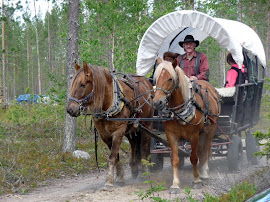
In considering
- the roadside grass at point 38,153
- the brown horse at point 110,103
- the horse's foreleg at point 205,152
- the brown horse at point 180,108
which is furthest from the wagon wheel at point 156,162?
the brown horse at point 180,108

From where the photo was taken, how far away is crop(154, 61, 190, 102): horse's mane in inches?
226

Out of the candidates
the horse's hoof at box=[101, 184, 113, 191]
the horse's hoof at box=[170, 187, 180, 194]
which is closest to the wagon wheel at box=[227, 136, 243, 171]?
the horse's hoof at box=[170, 187, 180, 194]

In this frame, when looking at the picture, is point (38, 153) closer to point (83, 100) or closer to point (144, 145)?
point (144, 145)

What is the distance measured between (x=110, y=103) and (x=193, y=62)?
2310 mm

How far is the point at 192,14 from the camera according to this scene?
7574 mm

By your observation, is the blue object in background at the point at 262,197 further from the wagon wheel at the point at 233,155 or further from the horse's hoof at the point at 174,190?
the wagon wheel at the point at 233,155

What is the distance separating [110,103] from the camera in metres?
6.27

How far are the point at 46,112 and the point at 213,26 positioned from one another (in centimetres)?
605

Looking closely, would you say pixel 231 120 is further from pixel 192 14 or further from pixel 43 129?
pixel 43 129

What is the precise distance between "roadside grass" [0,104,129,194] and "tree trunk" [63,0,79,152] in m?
0.35

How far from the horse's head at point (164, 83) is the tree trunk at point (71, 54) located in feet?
12.9

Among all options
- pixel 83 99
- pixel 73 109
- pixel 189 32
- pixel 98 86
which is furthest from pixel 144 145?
pixel 189 32

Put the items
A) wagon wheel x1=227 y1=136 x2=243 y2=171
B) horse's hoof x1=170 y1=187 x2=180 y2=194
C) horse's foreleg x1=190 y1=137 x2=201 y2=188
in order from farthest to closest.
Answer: wagon wheel x1=227 y1=136 x2=243 y2=171, horse's foreleg x1=190 y1=137 x2=201 y2=188, horse's hoof x1=170 y1=187 x2=180 y2=194

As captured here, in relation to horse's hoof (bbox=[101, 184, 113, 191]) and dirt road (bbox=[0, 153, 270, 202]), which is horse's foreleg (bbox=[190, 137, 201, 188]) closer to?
dirt road (bbox=[0, 153, 270, 202])
